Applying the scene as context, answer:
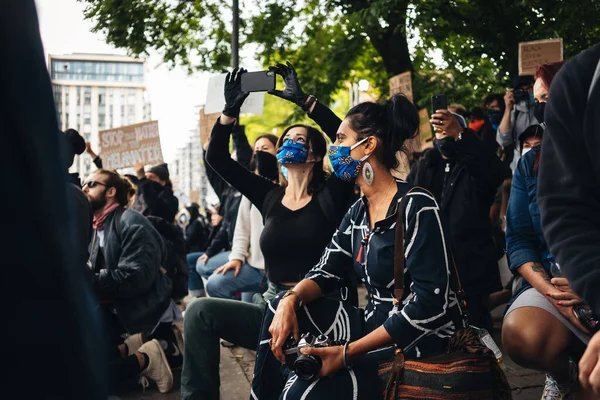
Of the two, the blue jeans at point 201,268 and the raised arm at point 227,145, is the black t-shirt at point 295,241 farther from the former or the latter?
the blue jeans at point 201,268

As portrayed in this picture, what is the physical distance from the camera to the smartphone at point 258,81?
399 cm

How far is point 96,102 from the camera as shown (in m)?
137

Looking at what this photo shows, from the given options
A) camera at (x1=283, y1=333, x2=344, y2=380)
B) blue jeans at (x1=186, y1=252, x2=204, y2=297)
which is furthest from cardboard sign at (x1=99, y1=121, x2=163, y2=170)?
camera at (x1=283, y1=333, x2=344, y2=380)

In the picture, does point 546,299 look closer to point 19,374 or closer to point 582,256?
point 582,256

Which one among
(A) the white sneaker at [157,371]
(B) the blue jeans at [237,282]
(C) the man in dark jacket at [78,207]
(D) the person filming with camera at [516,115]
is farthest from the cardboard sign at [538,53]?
(A) the white sneaker at [157,371]

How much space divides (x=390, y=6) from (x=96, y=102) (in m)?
138

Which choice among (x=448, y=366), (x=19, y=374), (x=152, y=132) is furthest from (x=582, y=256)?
(x=152, y=132)

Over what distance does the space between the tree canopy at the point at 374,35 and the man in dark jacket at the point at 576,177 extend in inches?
245

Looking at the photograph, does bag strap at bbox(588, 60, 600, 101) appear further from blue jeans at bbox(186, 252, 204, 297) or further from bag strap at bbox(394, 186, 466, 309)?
blue jeans at bbox(186, 252, 204, 297)

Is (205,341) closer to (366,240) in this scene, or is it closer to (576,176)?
(366,240)

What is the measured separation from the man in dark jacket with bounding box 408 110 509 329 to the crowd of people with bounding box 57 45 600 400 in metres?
0.01

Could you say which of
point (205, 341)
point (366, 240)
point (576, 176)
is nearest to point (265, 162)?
point (205, 341)

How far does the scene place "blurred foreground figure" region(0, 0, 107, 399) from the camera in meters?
0.80

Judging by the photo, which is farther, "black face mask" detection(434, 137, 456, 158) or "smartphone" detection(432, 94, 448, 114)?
"black face mask" detection(434, 137, 456, 158)
